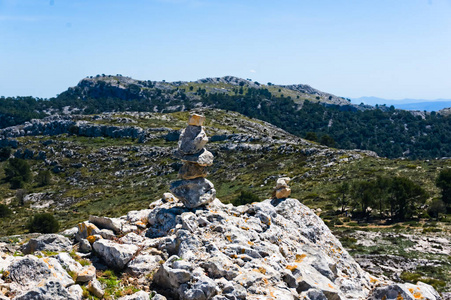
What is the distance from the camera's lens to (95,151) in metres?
155

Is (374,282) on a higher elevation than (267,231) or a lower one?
lower

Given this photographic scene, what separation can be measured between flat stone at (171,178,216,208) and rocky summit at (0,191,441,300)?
47cm

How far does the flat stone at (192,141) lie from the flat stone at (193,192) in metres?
2.22

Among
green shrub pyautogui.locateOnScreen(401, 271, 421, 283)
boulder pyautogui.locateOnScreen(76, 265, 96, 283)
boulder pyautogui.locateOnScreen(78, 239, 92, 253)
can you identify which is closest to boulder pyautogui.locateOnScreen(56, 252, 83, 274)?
boulder pyautogui.locateOnScreen(76, 265, 96, 283)

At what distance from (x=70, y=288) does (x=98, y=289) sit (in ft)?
3.98

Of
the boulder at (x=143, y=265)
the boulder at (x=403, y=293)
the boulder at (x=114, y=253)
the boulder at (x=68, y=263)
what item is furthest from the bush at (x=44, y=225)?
the boulder at (x=403, y=293)

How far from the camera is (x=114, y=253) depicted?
17.2m

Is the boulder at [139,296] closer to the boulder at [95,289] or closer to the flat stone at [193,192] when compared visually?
the boulder at [95,289]

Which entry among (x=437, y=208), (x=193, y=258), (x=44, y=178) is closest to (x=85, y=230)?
(x=193, y=258)

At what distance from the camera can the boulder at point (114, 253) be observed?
17.0 m

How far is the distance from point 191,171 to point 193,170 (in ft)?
0.51

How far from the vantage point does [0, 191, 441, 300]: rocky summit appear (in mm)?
14156

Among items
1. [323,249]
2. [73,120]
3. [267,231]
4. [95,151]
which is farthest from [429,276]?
[73,120]

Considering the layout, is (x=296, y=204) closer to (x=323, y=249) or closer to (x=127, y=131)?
(x=323, y=249)
